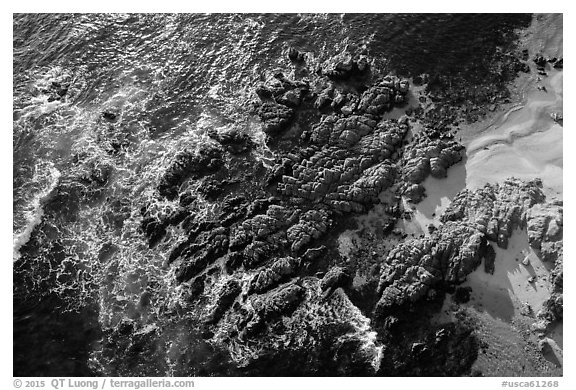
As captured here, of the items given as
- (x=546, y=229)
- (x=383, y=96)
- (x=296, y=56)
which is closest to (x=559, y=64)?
(x=383, y=96)

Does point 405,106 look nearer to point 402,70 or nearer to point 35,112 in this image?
point 402,70

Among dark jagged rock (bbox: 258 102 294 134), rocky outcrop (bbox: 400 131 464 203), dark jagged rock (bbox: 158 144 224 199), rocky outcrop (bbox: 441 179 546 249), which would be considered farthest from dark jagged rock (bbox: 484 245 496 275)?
dark jagged rock (bbox: 158 144 224 199)

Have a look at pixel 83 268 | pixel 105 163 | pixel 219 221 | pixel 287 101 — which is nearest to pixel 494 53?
pixel 287 101

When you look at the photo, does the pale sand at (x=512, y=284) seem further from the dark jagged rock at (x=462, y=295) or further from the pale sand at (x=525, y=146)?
the pale sand at (x=525, y=146)

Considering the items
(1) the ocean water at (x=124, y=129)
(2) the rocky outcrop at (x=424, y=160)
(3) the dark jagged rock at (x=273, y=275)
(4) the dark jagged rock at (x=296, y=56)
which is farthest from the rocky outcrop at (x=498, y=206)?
(4) the dark jagged rock at (x=296, y=56)

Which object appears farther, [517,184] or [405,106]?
[405,106]

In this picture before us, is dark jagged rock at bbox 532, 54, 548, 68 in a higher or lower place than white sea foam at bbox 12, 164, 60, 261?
higher

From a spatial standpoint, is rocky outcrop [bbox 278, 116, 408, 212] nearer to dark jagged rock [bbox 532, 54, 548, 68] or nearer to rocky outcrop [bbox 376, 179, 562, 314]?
rocky outcrop [bbox 376, 179, 562, 314]

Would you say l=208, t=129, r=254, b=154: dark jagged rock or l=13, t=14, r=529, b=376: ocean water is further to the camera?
l=208, t=129, r=254, b=154: dark jagged rock
